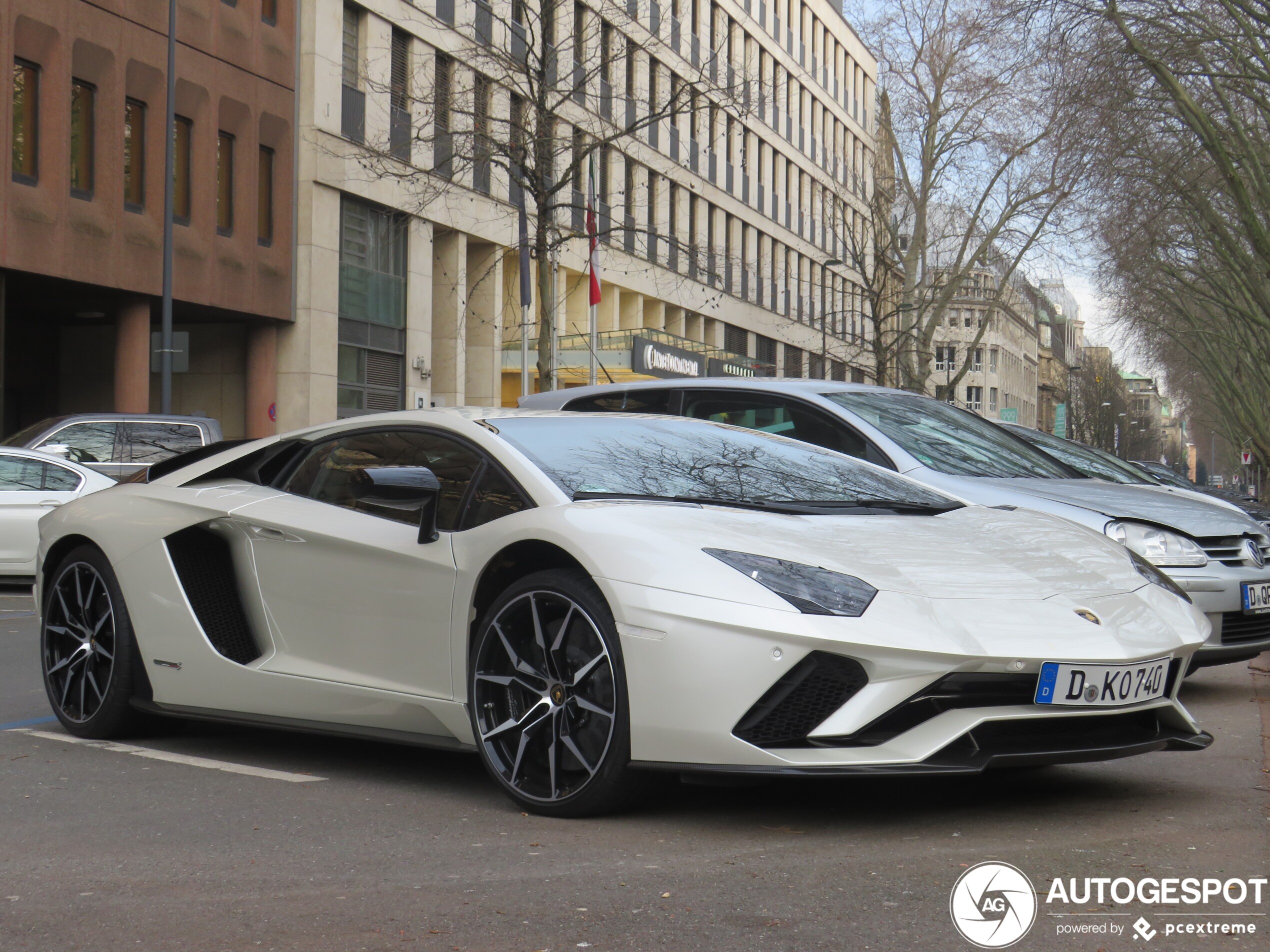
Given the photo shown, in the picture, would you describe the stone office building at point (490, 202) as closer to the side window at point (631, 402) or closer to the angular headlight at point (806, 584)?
the side window at point (631, 402)

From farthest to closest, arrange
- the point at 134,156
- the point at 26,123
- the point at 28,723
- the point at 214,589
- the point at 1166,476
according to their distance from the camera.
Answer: the point at 134,156, the point at 26,123, the point at 1166,476, the point at 28,723, the point at 214,589

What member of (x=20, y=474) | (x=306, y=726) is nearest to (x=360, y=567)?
(x=306, y=726)

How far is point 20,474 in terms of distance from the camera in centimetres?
1427

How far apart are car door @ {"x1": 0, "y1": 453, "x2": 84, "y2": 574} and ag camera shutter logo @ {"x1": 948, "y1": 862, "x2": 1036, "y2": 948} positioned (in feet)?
39.8

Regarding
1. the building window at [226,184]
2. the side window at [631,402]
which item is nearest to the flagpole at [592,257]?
the building window at [226,184]

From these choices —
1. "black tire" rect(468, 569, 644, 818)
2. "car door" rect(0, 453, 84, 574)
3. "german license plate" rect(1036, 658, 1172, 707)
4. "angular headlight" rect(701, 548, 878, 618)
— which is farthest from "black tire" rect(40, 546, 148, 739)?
"car door" rect(0, 453, 84, 574)

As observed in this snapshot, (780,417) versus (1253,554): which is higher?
(780,417)

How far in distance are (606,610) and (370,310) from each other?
29.5 m

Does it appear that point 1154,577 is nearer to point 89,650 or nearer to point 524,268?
point 89,650

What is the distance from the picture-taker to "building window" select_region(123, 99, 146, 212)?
2634 cm

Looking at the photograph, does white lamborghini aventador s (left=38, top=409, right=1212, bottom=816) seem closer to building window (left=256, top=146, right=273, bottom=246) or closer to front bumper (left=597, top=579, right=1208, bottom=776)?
front bumper (left=597, top=579, right=1208, bottom=776)

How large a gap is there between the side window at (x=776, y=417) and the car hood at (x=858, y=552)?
9.26 ft

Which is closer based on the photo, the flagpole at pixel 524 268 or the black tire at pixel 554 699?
the black tire at pixel 554 699

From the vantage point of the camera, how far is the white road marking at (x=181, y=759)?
5.12 metres
